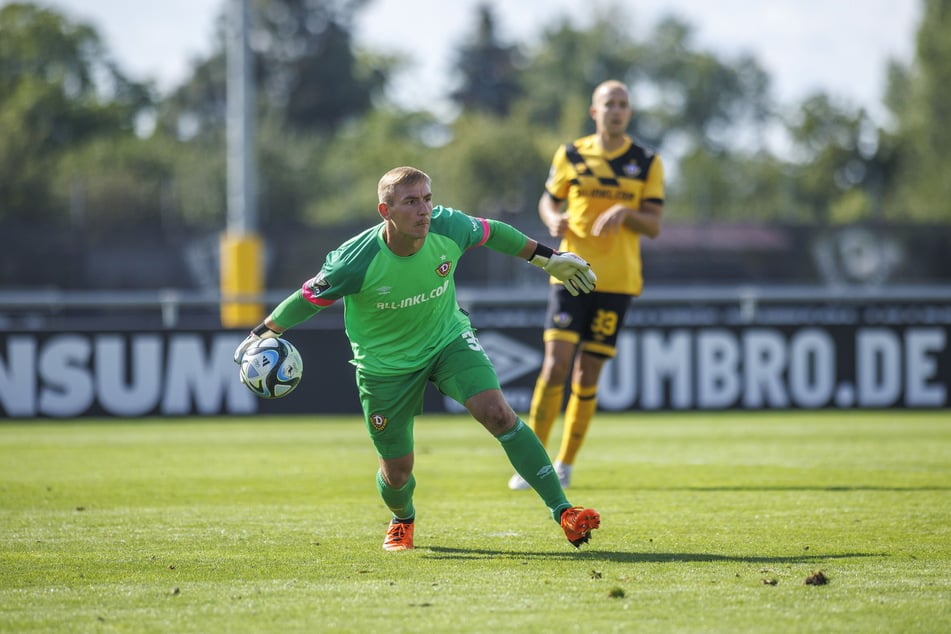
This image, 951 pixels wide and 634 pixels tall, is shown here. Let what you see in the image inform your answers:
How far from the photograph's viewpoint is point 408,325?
6836 mm

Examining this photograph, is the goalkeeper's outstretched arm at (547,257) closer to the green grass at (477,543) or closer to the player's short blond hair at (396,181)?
the player's short blond hair at (396,181)

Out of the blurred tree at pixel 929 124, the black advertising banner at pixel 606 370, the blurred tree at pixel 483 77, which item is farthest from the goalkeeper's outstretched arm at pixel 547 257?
the blurred tree at pixel 483 77

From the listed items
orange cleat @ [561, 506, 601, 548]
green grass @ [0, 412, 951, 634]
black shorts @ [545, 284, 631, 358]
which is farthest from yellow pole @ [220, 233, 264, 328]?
orange cleat @ [561, 506, 601, 548]

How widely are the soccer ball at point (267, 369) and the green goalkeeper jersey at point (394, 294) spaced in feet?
0.49

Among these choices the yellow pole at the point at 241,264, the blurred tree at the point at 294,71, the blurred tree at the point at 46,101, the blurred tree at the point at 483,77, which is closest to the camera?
the yellow pole at the point at 241,264

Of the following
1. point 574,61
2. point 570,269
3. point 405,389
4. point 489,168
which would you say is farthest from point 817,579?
point 574,61

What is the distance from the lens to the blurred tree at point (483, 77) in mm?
86125

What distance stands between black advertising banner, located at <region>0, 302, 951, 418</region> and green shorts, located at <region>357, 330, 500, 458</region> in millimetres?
9138

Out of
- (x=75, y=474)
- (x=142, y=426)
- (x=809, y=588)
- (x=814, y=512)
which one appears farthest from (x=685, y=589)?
(x=142, y=426)

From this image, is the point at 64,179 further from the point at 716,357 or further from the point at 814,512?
the point at 814,512

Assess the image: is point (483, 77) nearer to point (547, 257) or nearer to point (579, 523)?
point (547, 257)

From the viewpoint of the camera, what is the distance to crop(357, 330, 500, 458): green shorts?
22.1ft

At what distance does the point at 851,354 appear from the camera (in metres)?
16.7

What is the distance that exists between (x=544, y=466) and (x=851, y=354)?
1097 centimetres
